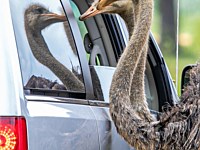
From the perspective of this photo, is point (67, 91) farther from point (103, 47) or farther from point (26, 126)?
point (103, 47)

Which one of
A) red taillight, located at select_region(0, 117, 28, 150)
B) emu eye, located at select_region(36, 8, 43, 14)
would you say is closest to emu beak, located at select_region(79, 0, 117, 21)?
emu eye, located at select_region(36, 8, 43, 14)

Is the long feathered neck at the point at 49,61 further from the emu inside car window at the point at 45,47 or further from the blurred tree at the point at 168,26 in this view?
the blurred tree at the point at 168,26

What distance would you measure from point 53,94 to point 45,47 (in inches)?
11.3

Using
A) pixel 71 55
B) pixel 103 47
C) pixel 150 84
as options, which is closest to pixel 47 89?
pixel 71 55

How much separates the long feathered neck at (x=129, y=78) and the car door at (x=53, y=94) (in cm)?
20

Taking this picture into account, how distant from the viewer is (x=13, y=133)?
2.54 m

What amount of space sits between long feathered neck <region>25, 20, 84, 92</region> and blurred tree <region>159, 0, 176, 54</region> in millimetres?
6211

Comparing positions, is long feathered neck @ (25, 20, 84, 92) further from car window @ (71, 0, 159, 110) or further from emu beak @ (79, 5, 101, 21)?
emu beak @ (79, 5, 101, 21)

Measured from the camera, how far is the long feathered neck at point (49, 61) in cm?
301

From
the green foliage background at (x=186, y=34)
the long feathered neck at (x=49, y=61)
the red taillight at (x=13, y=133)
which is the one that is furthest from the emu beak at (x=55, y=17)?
the green foliage background at (x=186, y=34)

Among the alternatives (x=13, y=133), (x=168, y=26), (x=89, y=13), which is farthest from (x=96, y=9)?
(x=168, y=26)

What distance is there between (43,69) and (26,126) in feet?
1.72

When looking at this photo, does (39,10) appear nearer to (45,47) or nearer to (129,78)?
(45,47)

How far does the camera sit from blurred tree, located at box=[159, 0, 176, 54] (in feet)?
30.8
